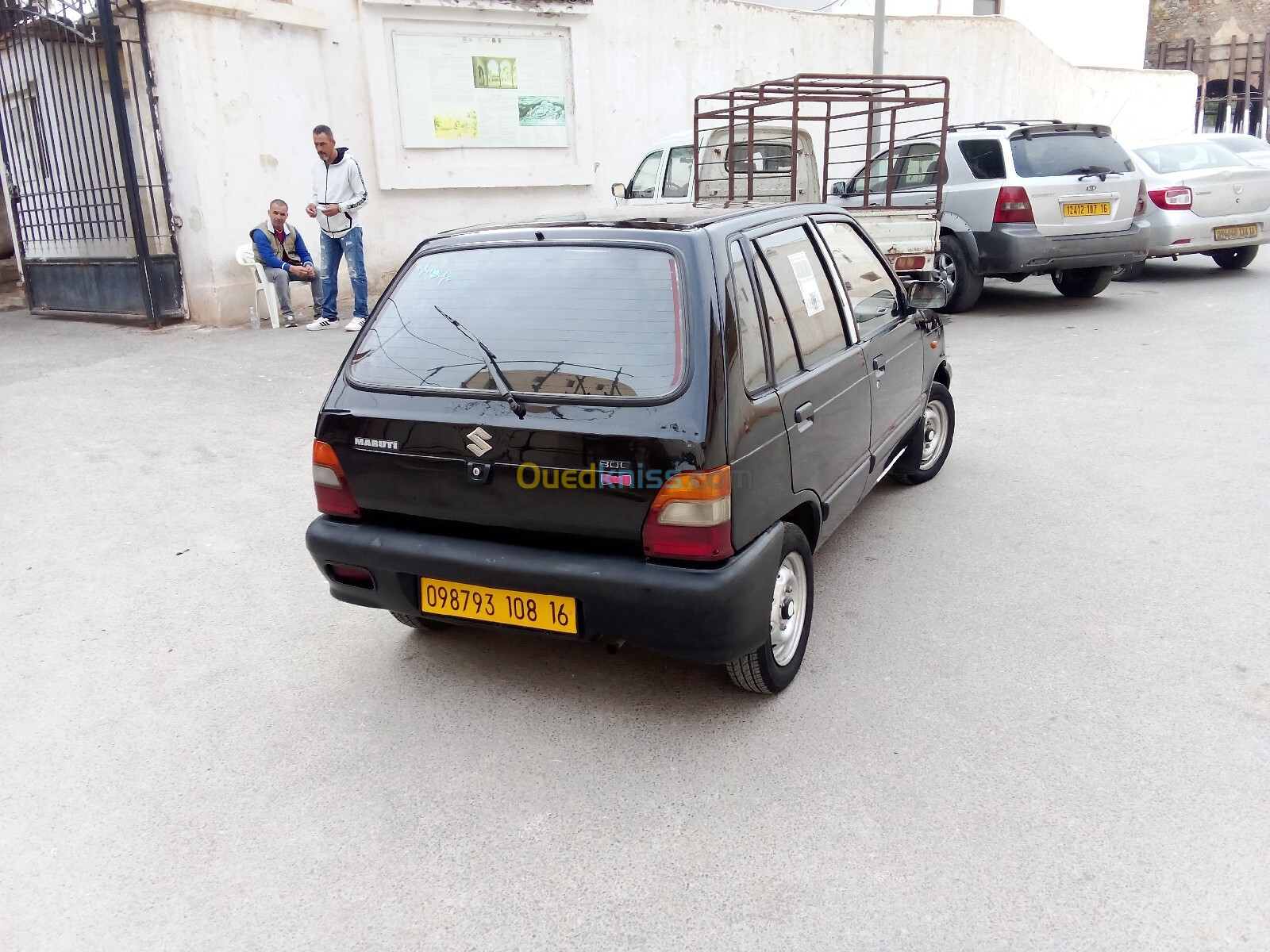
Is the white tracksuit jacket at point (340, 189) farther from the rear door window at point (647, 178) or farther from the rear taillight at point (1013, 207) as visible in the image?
the rear taillight at point (1013, 207)

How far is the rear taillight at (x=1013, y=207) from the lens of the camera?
9555 mm

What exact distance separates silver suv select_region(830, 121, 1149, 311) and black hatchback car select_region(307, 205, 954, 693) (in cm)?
684

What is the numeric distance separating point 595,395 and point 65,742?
6.89ft

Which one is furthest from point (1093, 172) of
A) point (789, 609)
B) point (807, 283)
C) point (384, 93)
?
point (789, 609)

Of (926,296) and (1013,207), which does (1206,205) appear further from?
(926,296)

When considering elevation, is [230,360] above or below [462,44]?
below

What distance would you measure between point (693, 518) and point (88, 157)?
32.1ft

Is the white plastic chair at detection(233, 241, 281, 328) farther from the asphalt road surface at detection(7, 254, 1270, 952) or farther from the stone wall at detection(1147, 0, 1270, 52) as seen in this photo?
the stone wall at detection(1147, 0, 1270, 52)

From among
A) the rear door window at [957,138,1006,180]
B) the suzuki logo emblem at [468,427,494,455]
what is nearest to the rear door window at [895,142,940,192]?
the rear door window at [957,138,1006,180]

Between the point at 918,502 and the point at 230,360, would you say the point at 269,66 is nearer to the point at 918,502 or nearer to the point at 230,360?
the point at 230,360

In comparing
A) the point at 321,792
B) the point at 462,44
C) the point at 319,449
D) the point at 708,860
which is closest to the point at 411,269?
the point at 319,449

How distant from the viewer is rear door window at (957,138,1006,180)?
9.87m

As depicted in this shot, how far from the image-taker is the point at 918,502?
5.23m

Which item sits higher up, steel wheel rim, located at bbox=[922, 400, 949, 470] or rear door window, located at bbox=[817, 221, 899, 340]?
rear door window, located at bbox=[817, 221, 899, 340]
